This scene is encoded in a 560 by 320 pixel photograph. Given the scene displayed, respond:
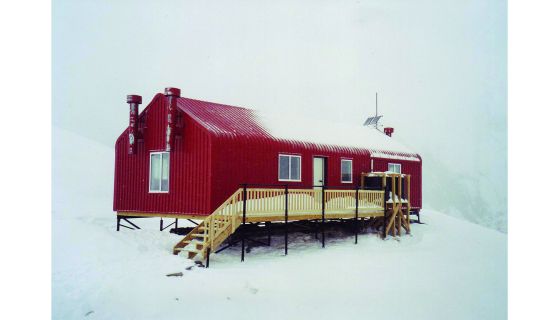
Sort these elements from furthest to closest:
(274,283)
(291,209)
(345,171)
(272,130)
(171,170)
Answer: (345,171) < (272,130) < (291,209) < (171,170) < (274,283)

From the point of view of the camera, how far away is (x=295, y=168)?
54.3ft

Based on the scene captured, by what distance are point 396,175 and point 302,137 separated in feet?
15.4

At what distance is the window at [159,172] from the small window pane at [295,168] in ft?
14.7

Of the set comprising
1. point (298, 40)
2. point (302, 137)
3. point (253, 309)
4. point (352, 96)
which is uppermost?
point (298, 40)

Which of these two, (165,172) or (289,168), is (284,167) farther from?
(165,172)

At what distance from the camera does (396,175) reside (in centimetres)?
1892

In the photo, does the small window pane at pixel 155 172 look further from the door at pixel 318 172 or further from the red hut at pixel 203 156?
the door at pixel 318 172

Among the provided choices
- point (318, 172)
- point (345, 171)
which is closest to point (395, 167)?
point (345, 171)

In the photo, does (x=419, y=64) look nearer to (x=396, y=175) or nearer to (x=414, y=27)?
(x=414, y=27)

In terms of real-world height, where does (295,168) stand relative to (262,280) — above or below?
above

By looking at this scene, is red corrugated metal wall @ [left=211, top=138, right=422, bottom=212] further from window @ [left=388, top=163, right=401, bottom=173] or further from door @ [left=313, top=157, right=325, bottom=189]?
window @ [left=388, top=163, right=401, bottom=173]

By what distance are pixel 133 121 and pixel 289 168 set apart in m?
5.67

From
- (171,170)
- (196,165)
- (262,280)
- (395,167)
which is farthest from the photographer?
(395,167)
